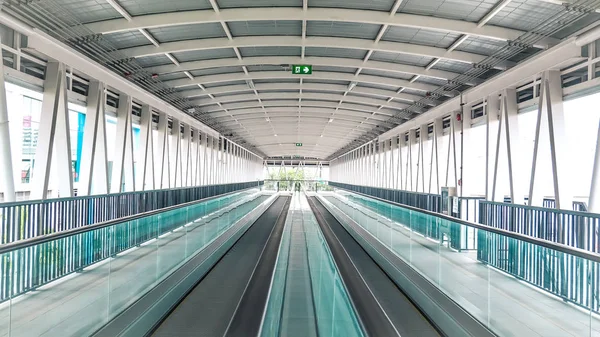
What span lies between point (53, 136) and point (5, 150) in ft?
5.83

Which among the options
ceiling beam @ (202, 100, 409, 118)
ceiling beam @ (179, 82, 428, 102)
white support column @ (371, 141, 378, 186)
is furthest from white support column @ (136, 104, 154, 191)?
white support column @ (371, 141, 378, 186)

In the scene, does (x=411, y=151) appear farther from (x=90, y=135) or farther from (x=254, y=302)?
(x=254, y=302)

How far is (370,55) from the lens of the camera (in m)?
12.5

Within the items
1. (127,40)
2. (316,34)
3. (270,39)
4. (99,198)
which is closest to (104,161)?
(99,198)

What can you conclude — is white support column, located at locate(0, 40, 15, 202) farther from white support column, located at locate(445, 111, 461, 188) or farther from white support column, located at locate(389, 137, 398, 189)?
white support column, located at locate(389, 137, 398, 189)

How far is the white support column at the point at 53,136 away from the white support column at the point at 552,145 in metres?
11.9

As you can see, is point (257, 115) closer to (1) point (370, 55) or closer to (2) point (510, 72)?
(1) point (370, 55)

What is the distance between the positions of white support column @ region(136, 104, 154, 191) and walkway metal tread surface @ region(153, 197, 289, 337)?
609 centimetres

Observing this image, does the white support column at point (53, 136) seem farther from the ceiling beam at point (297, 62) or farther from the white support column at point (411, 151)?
the white support column at point (411, 151)

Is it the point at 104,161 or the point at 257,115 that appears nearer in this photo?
the point at 104,161

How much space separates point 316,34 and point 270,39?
53.0 inches

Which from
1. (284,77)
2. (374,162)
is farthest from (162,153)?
(374,162)

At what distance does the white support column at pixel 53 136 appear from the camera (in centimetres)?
900

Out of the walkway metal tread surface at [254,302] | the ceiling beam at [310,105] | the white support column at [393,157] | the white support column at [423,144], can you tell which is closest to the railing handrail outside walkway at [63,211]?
the walkway metal tread surface at [254,302]
